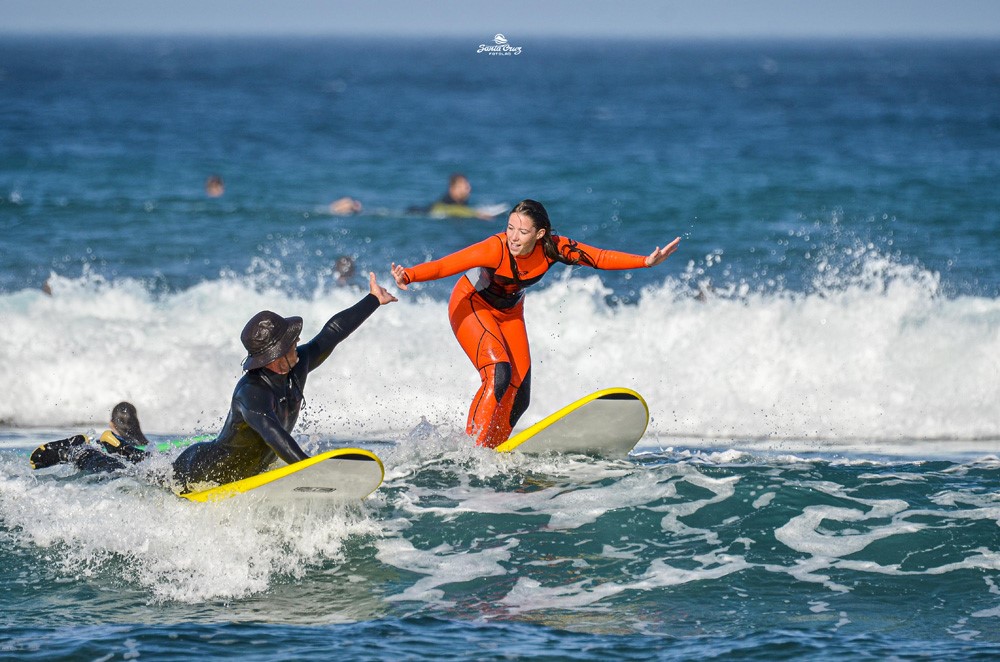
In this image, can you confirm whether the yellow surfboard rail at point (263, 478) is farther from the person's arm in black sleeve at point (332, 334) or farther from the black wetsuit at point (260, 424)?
the person's arm in black sleeve at point (332, 334)

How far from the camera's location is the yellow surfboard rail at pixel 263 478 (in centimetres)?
666

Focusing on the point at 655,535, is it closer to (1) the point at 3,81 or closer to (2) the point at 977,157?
(2) the point at 977,157

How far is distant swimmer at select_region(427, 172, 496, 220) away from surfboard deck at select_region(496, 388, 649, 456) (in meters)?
12.1

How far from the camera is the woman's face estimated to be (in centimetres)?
815

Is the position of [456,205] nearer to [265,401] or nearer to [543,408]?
[543,408]

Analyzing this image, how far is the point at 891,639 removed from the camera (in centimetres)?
600

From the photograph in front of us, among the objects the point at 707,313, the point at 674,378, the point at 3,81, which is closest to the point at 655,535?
the point at 674,378

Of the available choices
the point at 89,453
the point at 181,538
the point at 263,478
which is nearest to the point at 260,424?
the point at 263,478

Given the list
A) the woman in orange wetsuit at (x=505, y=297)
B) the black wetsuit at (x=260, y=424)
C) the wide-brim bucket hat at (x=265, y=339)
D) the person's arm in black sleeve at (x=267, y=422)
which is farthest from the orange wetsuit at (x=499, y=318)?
the person's arm in black sleeve at (x=267, y=422)

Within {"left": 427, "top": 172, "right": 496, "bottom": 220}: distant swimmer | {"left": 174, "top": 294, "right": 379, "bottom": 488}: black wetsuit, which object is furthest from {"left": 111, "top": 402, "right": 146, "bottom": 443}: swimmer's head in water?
{"left": 427, "top": 172, "right": 496, "bottom": 220}: distant swimmer

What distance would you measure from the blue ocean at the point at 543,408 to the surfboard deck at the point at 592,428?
0.14 m

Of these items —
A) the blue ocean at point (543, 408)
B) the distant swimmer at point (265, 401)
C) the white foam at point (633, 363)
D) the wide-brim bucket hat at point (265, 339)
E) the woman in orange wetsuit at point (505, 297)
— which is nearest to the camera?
the blue ocean at point (543, 408)

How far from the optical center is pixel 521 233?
8172mm

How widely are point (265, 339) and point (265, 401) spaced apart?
1.15ft
